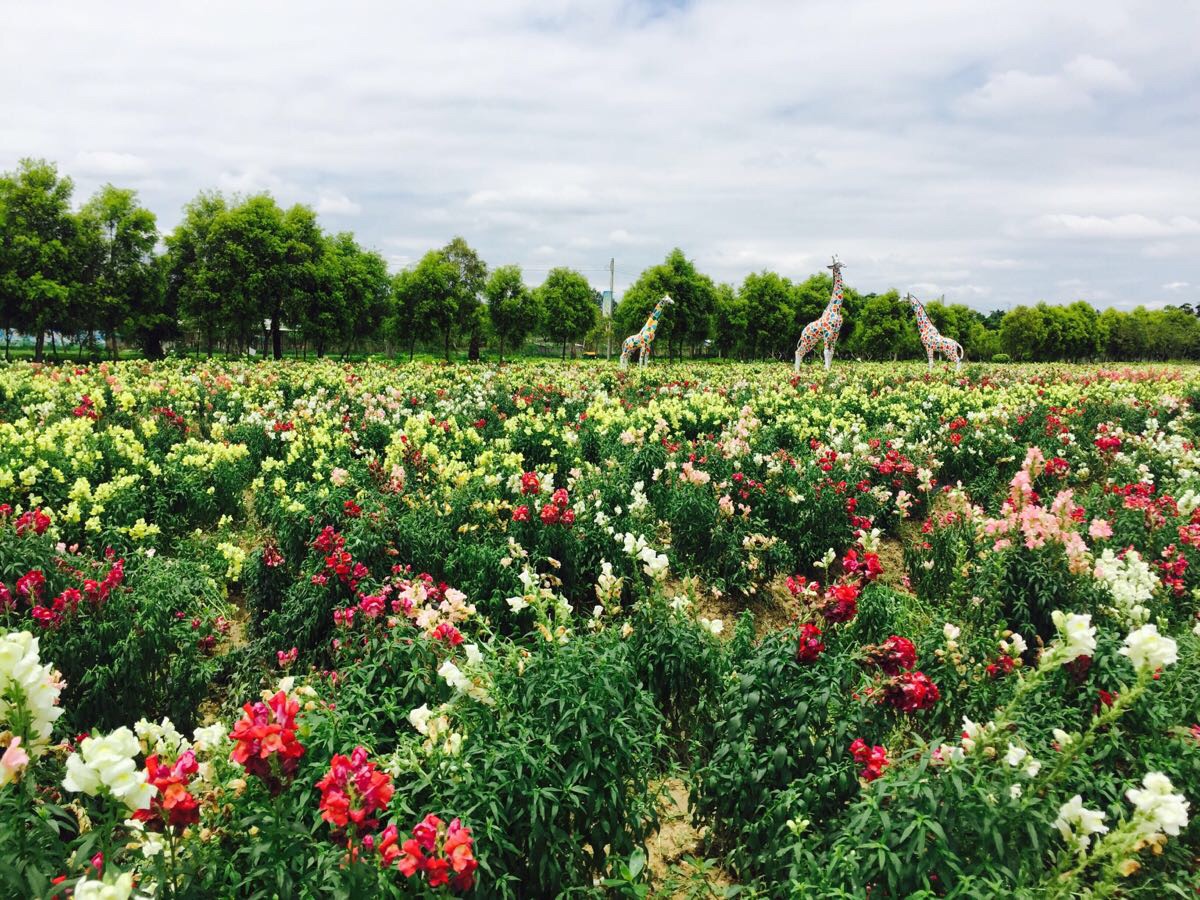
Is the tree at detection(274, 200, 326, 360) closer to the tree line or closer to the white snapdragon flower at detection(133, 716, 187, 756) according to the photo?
the tree line

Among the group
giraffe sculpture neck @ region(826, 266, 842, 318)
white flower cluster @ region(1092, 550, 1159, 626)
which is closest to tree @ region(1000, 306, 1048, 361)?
giraffe sculpture neck @ region(826, 266, 842, 318)

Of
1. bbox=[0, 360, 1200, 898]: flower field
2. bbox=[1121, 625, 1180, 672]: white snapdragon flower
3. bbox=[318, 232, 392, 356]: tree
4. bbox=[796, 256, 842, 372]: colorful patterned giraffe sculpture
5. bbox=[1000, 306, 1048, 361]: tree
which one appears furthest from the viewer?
bbox=[1000, 306, 1048, 361]: tree

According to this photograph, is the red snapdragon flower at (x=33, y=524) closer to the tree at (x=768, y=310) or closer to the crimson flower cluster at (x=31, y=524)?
the crimson flower cluster at (x=31, y=524)

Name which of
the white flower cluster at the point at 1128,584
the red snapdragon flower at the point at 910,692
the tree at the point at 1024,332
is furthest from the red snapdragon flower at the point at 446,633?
the tree at the point at 1024,332

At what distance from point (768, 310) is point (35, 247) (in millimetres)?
47983

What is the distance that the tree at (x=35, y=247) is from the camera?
103ft

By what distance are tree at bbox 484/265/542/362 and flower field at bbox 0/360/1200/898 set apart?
3884 cm

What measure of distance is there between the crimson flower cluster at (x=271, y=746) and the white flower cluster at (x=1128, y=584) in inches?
187

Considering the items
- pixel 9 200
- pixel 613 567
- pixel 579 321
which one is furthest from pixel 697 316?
pixel 613 567

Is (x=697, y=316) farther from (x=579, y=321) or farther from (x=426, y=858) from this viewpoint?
(x=426, y=858)

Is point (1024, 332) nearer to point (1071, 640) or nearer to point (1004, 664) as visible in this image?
point (1004, 664)

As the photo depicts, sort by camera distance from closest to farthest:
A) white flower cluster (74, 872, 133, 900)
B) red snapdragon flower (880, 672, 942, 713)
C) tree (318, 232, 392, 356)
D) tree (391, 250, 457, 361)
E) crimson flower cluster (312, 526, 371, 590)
→ white flower cluster (74, 872, 133, 900) → red snapdragon flower (880, 672, 942, 713) → crimson flower cluster (312, 526, 371, 590) → tree (318, 232, 392, 356) → tree (391, 250, 457, 361)

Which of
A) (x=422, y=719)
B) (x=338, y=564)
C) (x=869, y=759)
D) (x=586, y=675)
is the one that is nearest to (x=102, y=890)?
(x=422, y=719)

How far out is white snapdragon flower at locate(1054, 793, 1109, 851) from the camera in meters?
2.49
